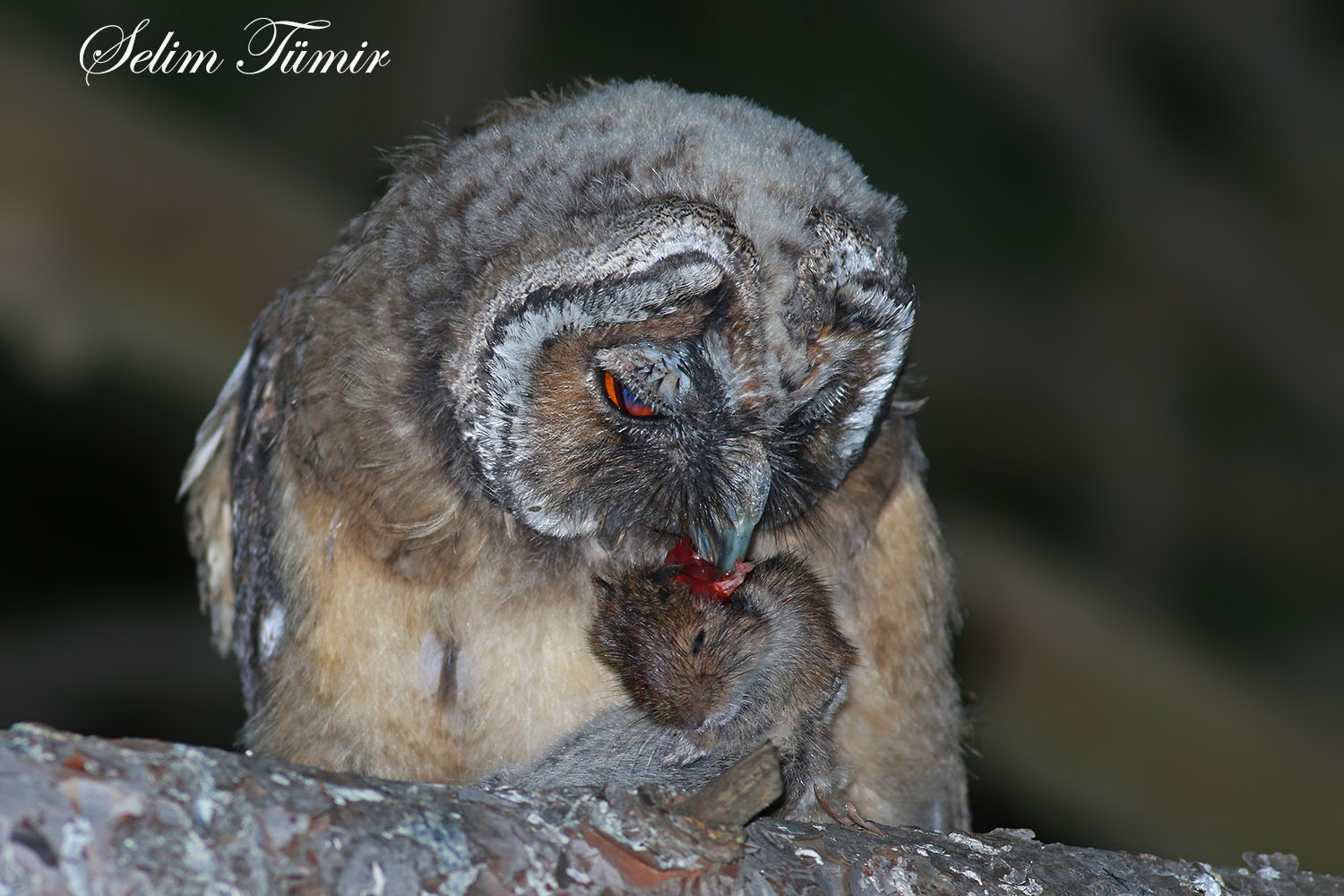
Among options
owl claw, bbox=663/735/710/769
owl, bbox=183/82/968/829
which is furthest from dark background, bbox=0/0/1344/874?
owl claw, bbox=663/735/710/769

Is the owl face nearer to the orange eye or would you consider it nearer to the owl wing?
the orange eye

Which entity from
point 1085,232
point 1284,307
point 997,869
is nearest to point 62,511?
point 997,869

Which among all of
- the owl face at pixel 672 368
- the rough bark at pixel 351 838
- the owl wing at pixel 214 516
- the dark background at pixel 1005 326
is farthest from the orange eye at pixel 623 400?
the owl wing at pixel 214 516

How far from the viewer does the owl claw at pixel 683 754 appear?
2.30 meters

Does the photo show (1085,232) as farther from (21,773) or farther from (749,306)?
(21,773)

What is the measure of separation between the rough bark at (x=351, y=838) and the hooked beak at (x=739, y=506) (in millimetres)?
651

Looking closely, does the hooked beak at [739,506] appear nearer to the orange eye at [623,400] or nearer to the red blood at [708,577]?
the red blood at [708,577]

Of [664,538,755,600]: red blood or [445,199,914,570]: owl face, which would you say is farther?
[664,538,755,600]: red blood

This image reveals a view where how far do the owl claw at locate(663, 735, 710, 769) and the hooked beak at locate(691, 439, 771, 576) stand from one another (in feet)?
1.14

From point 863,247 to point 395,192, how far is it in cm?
126

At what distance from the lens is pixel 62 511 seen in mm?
5008

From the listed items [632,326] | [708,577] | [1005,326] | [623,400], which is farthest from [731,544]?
[1005,326]

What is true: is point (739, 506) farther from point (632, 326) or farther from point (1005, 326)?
point (1005, 326)

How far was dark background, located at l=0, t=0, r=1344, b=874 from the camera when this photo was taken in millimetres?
3680
